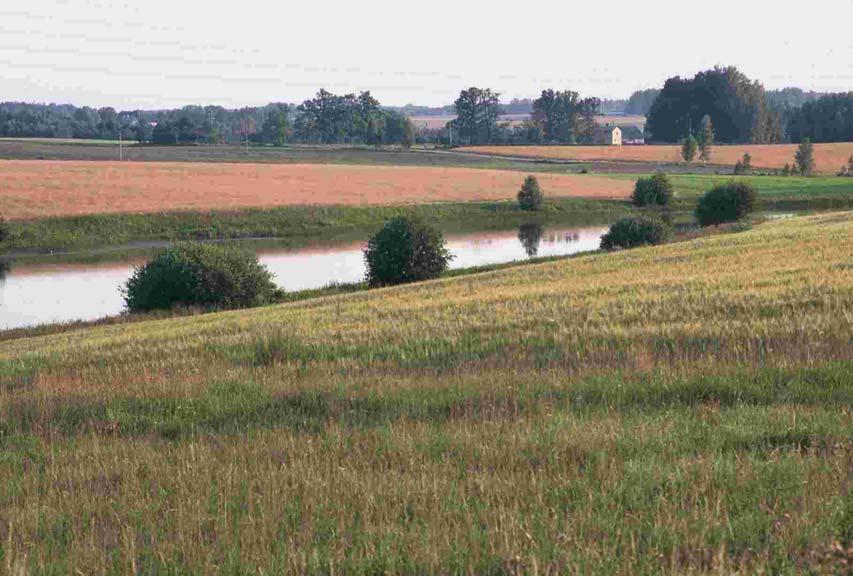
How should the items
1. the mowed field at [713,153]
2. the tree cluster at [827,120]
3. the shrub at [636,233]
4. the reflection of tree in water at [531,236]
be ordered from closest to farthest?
the shrub at [636,233] < the reflection of tree in water at [531,236] < the mowed field at [713,153] < the tree cluster at [827,120]

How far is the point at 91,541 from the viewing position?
5.17 meters

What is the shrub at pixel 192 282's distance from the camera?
112ft

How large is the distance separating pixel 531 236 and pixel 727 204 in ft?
41.0

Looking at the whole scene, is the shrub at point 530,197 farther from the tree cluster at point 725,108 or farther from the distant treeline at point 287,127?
the tree cluster at point 725,108

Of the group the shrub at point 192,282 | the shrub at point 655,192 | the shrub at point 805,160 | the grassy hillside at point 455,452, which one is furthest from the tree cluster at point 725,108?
the grassy hillside at point 455,452

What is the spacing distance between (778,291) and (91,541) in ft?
39.5

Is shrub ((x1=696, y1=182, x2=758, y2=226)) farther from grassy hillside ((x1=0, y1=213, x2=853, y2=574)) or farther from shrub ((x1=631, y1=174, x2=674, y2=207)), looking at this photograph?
grassy hillside ((x1=0, y1=213, x2=853, y2=574))

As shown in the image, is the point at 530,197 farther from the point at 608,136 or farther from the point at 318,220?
the point at 608,136

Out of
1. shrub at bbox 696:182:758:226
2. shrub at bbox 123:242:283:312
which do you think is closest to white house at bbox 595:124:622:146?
shrub at bbox 696:182:758:226

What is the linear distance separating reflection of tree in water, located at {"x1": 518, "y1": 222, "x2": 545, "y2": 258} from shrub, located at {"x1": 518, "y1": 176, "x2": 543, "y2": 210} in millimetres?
6886

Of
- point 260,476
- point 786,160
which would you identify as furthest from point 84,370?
point 786,160

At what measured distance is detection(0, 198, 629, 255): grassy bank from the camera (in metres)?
63.3

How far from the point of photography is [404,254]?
40281 mm

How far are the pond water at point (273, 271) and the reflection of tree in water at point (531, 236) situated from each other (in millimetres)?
62
